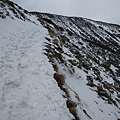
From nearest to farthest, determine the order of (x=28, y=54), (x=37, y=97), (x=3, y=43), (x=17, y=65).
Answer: (x=37, y=97) < (x=17, y=65) < (x=28, y=54) < (x=3, y=43)

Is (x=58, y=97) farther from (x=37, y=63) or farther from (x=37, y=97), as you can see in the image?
(x=37, y=63)

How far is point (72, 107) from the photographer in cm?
586

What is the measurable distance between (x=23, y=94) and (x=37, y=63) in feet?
9.72

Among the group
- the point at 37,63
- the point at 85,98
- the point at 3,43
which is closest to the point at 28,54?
the point at 37,63

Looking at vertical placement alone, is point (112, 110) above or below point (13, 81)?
below

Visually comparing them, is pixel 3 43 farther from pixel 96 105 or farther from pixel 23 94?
pixel 96 105

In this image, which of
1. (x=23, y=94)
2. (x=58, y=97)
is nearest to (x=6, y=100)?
(x=23, y=94)

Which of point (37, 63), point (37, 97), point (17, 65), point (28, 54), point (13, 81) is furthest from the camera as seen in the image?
point (28, 54)

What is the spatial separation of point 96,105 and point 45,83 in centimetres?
314

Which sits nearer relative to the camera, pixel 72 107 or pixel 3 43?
pixel 72 107

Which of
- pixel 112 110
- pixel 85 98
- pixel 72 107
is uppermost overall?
pixel 72 107

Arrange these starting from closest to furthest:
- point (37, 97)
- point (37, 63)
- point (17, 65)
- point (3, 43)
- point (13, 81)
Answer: point (37, 97) → point (13, 81) → point (17, 65) → point (37, 63) → point (3, 43)

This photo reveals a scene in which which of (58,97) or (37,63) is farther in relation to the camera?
(37,63)

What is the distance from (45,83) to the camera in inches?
266
